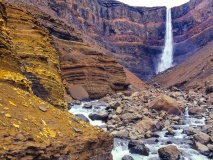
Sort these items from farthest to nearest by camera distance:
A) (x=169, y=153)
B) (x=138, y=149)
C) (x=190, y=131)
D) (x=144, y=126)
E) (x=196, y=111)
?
(x=196, y=111), (x=144, y=126), (x=190, y=131), (x=138, y=149), (x=169, y=153)

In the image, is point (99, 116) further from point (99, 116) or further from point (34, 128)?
point (34, 128)

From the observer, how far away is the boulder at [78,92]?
85.9ft

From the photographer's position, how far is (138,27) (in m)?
83.8

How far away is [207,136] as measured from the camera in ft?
43.9

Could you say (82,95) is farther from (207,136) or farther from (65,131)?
(65,131)

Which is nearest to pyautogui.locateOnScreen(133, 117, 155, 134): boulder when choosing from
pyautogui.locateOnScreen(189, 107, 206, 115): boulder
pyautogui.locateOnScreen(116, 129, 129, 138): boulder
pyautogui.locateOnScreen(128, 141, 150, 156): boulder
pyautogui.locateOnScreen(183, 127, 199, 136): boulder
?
pyautogui.locateOnScreen(116, 129, 129, 138): boulder

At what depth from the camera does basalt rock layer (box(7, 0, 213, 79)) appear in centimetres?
6738

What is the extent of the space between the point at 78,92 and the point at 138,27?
203 feet

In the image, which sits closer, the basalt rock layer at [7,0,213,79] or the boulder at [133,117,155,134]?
the boulder at [133,117,155,134]

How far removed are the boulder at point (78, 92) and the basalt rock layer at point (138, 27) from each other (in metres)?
36.5

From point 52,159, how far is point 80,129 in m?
1.66

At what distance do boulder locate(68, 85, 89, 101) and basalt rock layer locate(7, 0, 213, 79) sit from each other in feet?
120

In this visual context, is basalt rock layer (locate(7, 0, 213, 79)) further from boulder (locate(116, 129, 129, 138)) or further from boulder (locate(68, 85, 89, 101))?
boulder (locate(116, 129, 129, 138))

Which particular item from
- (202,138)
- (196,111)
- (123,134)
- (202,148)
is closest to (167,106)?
(196,111)
